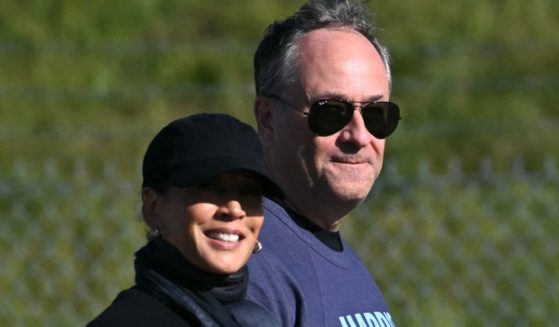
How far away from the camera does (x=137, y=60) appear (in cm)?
906

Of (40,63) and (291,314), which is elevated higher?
(40,63)

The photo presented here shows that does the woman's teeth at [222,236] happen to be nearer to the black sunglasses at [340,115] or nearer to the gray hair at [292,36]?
the black sunglasses at [340,115]

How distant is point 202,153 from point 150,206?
16cm

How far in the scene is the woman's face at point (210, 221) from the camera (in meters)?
2.95

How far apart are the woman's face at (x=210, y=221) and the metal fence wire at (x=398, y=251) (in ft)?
13.5

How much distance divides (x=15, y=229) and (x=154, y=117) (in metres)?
1.49

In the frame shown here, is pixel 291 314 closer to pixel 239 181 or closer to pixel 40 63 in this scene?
pixel 239 181

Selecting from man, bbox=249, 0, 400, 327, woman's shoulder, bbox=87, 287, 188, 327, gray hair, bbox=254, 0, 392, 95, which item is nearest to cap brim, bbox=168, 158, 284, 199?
woman's shoulder, bbox=87, 287, 188, 327

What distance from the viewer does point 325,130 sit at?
12.6 feet

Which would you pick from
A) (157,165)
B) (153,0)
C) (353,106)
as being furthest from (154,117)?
(157,165)

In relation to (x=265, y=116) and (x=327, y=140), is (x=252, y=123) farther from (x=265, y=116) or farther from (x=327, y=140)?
(x=327, y=140)

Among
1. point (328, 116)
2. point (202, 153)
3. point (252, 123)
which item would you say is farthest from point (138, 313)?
point (252, 123)

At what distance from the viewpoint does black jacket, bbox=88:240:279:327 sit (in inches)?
114

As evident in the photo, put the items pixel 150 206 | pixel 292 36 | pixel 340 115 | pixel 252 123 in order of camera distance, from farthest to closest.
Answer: pixel 252 123, pixel 292 36, pixel 340 115, pixel 150 206
